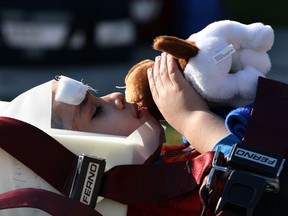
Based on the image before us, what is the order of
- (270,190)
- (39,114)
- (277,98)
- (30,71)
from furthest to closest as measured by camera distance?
1. (30,71)
2. (39,114)
3. (277,98)
4. (270,190)

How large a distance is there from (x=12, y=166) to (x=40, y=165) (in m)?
0.06

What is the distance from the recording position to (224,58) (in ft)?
6.28

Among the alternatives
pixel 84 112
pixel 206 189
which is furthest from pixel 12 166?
pixel 206 189

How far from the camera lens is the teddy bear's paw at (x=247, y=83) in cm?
189

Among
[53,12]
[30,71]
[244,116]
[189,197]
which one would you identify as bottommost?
[30,71]

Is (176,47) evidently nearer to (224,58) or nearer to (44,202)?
(224,58)

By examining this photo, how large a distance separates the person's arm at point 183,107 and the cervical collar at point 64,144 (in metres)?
0.08

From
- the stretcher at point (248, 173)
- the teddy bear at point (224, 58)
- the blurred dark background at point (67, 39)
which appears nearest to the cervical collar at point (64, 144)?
the stretcher at point (248, 173)

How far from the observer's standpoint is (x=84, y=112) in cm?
194

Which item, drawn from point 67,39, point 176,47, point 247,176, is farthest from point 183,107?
point 67,39

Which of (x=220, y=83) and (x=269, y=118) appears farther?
(x=220, y=83)

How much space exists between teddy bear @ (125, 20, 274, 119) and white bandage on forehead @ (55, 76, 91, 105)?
0.70ft

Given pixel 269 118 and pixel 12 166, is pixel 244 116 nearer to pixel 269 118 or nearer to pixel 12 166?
pixel 269 118

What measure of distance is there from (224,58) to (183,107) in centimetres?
16
